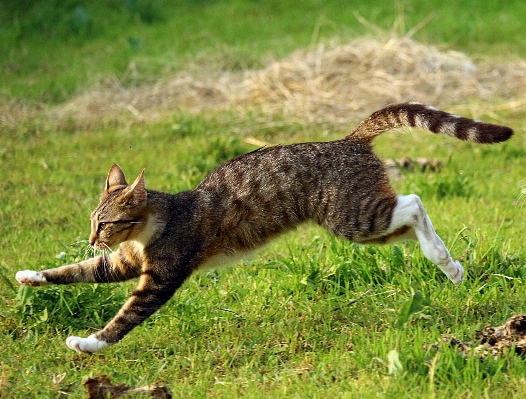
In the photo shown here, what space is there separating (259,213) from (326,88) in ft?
17.1

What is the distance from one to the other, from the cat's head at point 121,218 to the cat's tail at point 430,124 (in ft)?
4.40

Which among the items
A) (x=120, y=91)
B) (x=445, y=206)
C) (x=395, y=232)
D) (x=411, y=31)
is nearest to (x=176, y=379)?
(x=395, y=232)

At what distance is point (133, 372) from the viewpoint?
4.22 meters

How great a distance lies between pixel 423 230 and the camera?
186 inches

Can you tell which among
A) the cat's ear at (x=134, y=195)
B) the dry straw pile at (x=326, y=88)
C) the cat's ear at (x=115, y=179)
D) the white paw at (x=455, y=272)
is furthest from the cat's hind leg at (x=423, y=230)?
the dry straw pile at (x=326, y=88)

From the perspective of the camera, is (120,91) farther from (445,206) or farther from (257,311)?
(257,311)

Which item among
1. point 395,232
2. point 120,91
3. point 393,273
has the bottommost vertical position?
point 120,91

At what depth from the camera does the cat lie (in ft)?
15.4

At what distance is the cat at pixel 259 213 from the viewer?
15.4 ft

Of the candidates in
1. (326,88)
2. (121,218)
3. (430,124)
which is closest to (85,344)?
(121,218)

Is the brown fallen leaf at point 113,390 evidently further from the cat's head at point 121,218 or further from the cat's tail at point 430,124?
the cat's tail at point 430,124

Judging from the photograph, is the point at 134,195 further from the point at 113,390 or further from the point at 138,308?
the point at 113,390

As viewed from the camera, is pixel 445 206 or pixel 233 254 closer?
pixel 233 254

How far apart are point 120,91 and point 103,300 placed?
555 cm
